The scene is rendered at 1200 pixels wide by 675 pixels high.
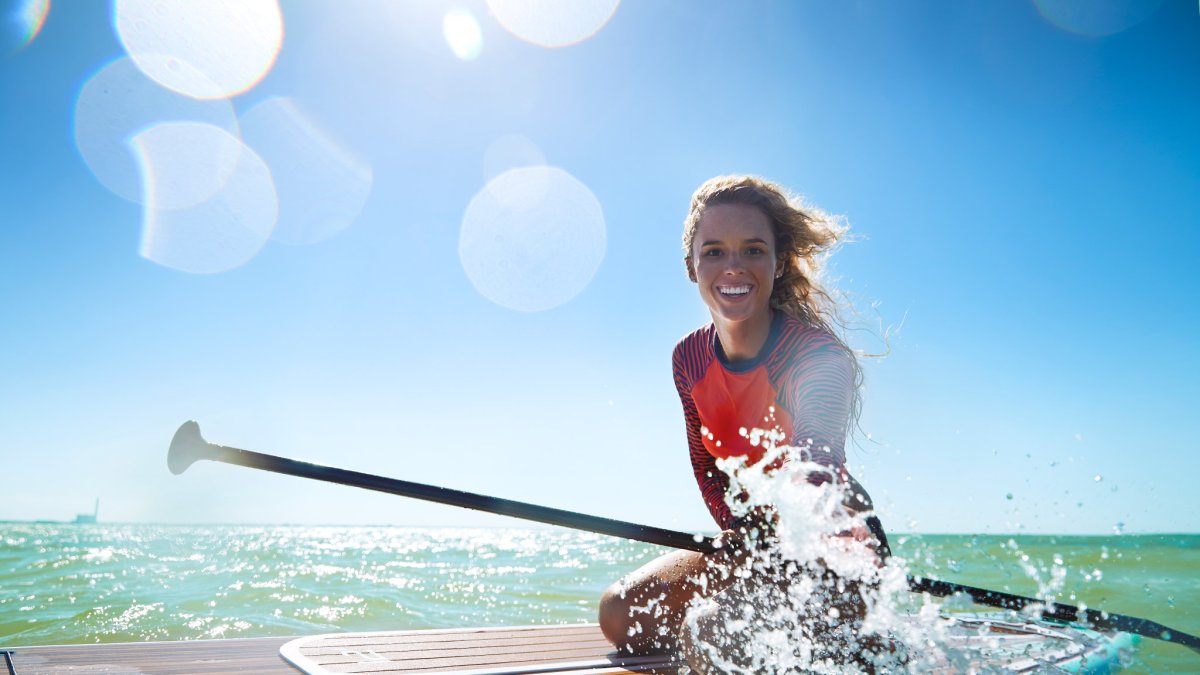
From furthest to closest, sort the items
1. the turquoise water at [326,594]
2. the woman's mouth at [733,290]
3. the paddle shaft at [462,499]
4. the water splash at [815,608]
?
1. the turquoise water at [326,594]
2. the woman's mouth at [733,290]
3. the water splash at [815,608]
4. the paddle shaft at [462,499]

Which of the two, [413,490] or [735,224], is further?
[735,224]

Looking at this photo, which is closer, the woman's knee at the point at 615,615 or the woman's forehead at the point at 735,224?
the woman's forehead at the point at 735,224

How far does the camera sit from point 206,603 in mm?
6254

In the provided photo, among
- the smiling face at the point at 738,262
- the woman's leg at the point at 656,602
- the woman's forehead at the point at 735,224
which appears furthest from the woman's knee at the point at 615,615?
the woman's forehead at the point at 735,224

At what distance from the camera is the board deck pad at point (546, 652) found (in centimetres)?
245

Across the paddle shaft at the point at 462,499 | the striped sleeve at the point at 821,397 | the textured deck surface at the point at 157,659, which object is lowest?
the textured deck surface at the point at 157,659

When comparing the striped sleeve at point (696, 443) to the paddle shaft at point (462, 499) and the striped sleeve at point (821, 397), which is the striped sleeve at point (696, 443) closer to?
the striped sleeve at point (821, 397)

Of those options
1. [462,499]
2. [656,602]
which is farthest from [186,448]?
[656,602]

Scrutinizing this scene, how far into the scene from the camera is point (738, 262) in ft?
8.12

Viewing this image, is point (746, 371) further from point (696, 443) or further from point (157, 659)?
point (157, 659)

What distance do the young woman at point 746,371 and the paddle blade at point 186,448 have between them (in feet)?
4.37

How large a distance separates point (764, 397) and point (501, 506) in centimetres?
108

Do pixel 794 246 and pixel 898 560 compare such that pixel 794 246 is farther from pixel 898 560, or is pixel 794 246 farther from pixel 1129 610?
pixel 1129 610

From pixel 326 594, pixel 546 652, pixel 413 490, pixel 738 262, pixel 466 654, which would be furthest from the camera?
pixel 326 594
